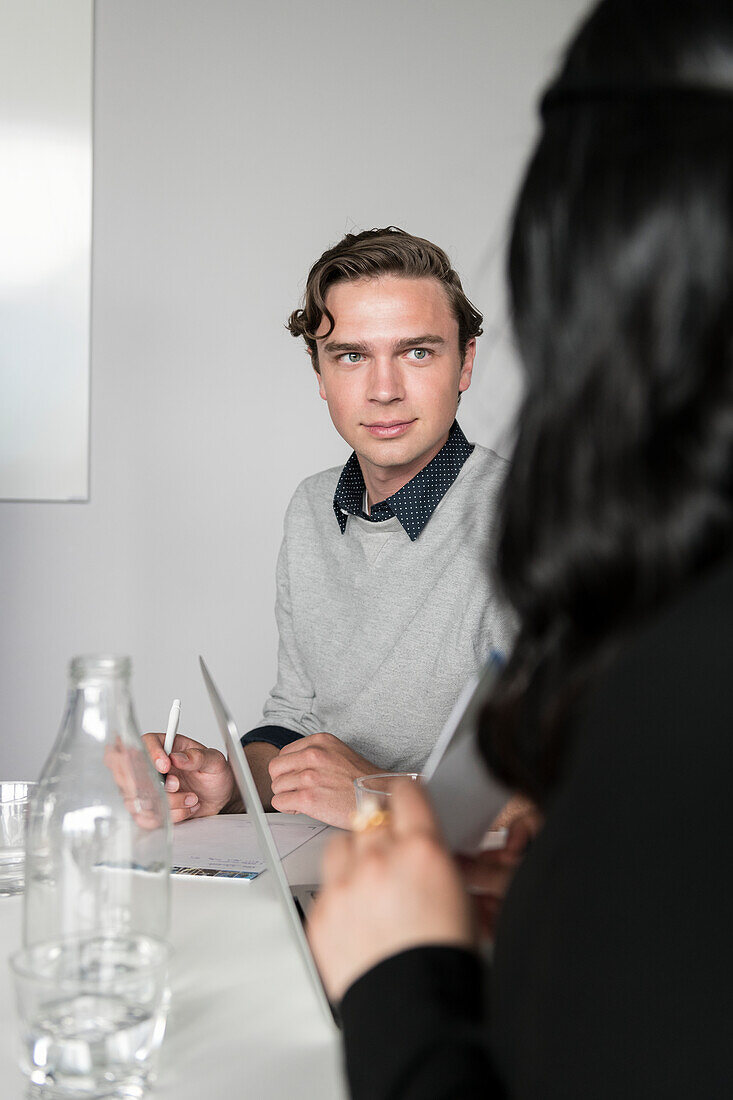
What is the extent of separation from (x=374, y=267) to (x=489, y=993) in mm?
1508

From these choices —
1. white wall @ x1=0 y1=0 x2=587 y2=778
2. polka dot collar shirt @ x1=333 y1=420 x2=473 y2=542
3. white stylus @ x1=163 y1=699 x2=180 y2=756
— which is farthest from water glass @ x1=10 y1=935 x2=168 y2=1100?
white wall @ x1=0 y1=0 x2=587 y2=778

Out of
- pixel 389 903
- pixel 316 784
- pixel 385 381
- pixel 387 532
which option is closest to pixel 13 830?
pixel 316 784

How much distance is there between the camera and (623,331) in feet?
1.39

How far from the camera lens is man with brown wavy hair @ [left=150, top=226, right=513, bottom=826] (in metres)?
1.63

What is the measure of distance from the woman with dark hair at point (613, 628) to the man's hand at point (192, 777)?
2.35 ft

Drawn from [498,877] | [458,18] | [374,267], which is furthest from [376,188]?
[498,877]

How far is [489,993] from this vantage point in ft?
1.46

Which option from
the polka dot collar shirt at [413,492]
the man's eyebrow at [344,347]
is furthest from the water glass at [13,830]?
the man's eyebrow at [344,347]

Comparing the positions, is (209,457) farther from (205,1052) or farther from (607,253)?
(607,253)

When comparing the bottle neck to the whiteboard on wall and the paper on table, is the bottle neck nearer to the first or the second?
→ the paper on table

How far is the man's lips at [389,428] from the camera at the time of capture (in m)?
1.77

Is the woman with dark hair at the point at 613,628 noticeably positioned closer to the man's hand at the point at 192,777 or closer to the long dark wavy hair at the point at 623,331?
the long dark wavy hair at the point at 623,331

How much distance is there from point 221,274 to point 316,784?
6.02ft

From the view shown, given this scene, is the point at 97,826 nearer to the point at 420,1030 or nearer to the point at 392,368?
the point at 420,1030
